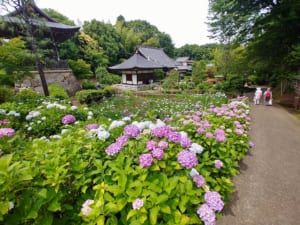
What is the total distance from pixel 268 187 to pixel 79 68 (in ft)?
63.4

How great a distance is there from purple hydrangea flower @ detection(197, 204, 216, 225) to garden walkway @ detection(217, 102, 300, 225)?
676mm

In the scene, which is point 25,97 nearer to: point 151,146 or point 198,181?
point 151,146

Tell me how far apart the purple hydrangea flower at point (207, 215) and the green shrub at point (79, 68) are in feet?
64.1

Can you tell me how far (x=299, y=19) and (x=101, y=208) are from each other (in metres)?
11.8

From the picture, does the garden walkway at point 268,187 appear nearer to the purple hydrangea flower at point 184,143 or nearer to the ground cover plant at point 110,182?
the ground cover plant at point 110,182

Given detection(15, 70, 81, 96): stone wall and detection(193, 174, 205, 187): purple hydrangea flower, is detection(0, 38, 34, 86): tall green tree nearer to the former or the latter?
detection(15, 70, 81, 96): stone wall

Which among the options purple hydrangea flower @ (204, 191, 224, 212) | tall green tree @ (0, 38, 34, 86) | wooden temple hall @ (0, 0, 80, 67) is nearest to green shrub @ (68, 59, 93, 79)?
wooden temple hall @ (0, 0, 80, 67)

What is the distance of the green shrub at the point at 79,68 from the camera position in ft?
58.3

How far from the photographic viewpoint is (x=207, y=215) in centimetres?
110

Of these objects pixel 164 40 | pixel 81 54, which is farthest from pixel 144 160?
pixel 164 40

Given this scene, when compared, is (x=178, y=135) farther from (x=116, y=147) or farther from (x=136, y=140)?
(x=116, y=147)

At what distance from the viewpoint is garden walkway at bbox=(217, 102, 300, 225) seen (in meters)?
1.70

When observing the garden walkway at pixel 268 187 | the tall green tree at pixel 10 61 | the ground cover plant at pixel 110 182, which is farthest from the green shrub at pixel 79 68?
the garden walkway at pixel 268 187

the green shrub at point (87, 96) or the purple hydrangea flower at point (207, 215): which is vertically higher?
the purple hydrangea flower at point (207, 215)
